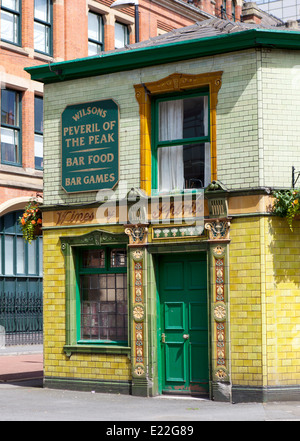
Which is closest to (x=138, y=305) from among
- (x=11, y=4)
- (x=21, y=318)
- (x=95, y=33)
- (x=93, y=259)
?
(x=93, y=259)

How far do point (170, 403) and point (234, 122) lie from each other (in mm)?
5540

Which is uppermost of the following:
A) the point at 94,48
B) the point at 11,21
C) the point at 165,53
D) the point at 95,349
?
the point at 11,21

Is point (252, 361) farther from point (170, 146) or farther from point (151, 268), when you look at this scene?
point (170, 146)

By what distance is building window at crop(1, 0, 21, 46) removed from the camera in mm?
32625

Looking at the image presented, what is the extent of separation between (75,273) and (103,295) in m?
0.80

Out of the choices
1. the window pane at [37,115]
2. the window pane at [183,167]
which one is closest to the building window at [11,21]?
the window pane at [37,115]

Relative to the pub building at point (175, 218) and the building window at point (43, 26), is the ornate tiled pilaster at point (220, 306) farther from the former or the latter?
the building window at point (43, 26)

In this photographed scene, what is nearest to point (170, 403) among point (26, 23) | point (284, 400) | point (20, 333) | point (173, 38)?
point (284, 400)

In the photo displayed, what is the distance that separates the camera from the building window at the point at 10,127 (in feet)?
107

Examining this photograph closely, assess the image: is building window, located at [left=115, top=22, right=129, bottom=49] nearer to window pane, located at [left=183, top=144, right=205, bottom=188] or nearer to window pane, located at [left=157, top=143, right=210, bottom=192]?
window pane, located at [left=157, top=143, right=210, bottom=192]

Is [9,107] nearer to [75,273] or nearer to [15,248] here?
[15,248]

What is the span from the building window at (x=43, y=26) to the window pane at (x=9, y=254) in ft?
28.8

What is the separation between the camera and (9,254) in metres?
34.2

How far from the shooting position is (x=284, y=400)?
13852mm
